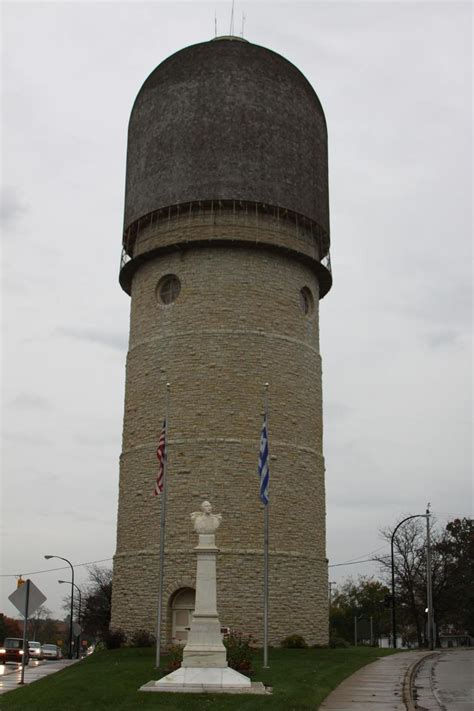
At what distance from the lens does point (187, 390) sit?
30656mm

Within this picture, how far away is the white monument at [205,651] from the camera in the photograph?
1720cm

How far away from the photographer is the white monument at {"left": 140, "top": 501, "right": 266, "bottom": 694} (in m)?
17.2

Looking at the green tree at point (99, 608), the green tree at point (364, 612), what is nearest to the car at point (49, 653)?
the green tree at point (99, 608)

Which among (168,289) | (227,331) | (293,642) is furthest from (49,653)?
(227,331)

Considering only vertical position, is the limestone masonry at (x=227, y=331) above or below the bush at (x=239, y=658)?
above

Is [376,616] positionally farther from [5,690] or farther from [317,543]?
[5,690]

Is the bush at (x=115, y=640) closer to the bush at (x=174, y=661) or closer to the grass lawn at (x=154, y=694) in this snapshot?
the grass lawn at (x=154, y=694)

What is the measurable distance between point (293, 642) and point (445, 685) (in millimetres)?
9589

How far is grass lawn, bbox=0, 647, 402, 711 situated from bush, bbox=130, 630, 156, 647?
1.96 meters

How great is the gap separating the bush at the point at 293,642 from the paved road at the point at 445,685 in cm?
400

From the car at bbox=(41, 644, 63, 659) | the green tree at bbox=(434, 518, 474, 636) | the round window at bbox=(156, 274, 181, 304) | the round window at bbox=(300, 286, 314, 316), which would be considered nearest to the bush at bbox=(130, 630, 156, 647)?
the round window at bbox=(156, 274, 181, 304)

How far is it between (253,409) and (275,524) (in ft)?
13.2

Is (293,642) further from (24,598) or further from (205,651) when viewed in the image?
(205,651)

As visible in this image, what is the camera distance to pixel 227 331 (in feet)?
102
